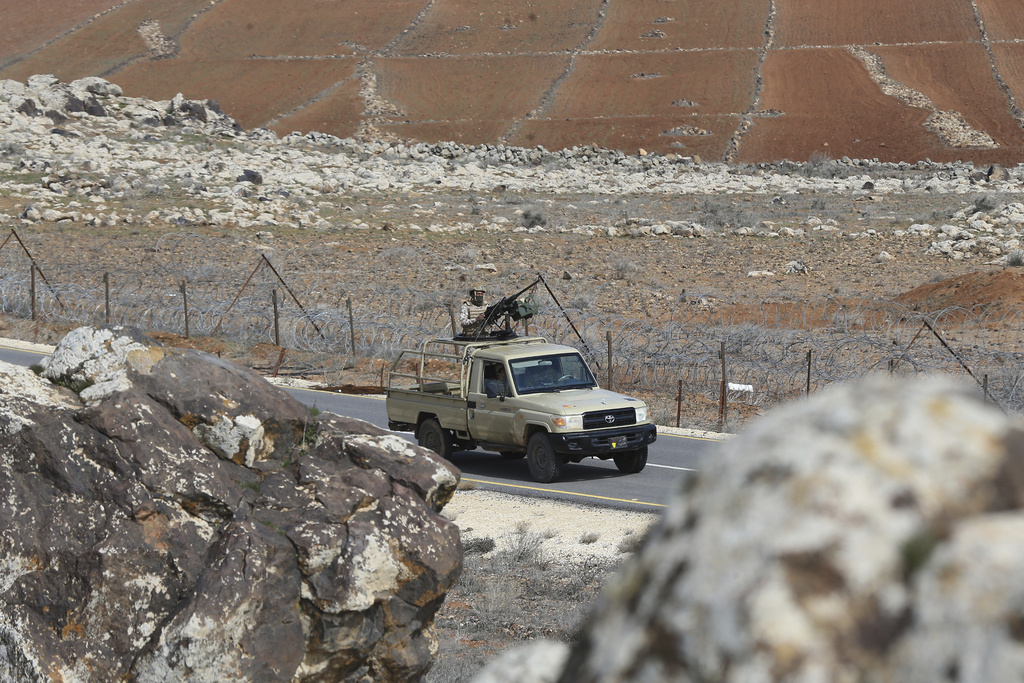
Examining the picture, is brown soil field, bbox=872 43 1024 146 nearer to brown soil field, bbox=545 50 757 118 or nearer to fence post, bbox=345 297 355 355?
brown soil field, bbox=545 50 757 118

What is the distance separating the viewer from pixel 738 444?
1635 mm

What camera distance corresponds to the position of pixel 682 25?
4562 inches

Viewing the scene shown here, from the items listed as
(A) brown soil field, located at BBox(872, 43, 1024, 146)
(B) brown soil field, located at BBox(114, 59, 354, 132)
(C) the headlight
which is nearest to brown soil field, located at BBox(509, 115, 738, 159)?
(A) brown soil field, located at BBox(872, 43, 1024, 146)

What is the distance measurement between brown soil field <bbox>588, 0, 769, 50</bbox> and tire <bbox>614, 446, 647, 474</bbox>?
101750 millimetres

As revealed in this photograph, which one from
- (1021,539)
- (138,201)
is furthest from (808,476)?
(138,201)

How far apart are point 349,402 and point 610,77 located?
91021 millimetres

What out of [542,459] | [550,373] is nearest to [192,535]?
[542,459]

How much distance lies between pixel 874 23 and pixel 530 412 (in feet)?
355

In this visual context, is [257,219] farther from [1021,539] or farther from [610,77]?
[610,77]

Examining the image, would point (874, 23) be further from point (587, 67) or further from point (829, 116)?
point (587, 67)

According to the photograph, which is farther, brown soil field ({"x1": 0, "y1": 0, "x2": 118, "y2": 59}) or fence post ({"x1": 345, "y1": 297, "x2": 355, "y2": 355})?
brown soil field ({"x1": 0, "y1": 0, "x2": 118, "y2": 59})

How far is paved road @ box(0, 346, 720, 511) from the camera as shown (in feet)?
45.5

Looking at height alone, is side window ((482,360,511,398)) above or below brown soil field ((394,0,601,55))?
below

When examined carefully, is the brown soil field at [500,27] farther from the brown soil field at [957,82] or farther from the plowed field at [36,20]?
the plowed field at [36,20]
